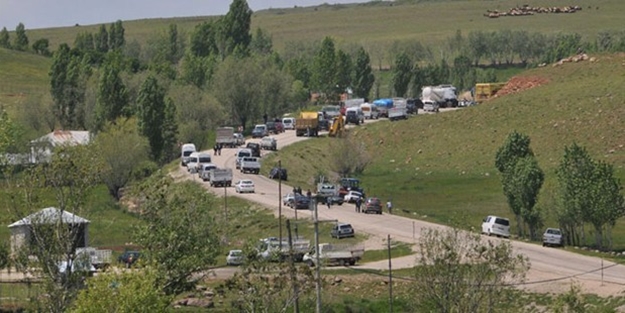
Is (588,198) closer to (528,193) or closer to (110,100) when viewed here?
(528,193)

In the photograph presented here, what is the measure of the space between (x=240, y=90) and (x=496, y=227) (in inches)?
2611

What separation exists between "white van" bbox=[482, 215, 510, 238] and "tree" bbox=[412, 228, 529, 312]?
20824 mm

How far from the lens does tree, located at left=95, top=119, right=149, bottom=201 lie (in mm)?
107875

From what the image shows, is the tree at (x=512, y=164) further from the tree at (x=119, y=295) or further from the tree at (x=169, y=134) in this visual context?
the tree at (x=119, y=295)

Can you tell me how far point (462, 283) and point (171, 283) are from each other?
11.7 meters

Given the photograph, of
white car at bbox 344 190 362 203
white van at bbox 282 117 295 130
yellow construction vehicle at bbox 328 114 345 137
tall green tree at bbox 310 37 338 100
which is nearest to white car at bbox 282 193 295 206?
white car at bbox 344 190 362 203

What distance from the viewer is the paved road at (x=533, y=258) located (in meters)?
67.8

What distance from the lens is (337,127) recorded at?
426 ft

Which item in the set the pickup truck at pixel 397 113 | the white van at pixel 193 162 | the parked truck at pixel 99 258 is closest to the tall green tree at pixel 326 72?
the pickup truck at pixel 397 113

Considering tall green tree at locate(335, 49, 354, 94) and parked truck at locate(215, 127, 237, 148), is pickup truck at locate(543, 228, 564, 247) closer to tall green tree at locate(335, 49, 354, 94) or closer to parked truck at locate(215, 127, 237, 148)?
parked truck at locate(215, 127, 237, 148)

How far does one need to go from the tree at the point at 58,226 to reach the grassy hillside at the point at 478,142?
36061 millimetres

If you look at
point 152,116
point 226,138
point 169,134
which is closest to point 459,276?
point 152,116

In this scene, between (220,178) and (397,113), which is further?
(397,113)

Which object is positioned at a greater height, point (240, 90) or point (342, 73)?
point (240, 90)
